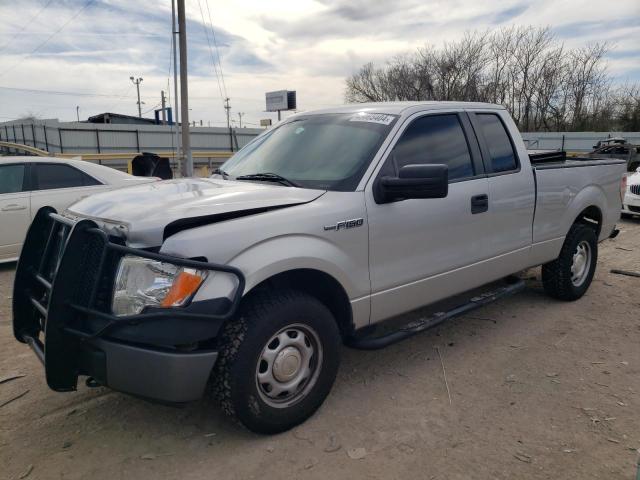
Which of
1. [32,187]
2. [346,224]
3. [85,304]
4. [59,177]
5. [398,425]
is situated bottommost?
[398,425]

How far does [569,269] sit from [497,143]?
172cm

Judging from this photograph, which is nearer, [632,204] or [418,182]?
[418,182]

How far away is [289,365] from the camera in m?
2.98

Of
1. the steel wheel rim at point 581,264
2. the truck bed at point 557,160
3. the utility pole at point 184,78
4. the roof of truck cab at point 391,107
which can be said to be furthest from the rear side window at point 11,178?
the utility pole at point 184,78

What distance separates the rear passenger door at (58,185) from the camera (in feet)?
23.4

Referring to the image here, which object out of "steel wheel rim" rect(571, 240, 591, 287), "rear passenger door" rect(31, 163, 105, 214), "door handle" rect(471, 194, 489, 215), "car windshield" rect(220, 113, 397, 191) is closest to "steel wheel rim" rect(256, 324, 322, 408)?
"car windshield" rect(220, 113, 397, 191)

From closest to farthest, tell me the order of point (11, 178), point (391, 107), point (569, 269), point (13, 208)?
point (391, 107)
point (569, 269)
point (13, 208)
point (11, 178)

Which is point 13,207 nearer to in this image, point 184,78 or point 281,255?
point 281,255

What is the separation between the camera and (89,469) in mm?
2740

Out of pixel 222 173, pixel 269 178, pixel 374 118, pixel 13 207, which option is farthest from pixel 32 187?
pixel 374 118

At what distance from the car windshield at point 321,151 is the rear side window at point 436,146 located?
7.4 inches

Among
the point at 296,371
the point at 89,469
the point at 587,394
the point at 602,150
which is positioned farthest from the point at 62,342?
the point at 602,150

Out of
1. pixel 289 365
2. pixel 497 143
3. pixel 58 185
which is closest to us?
pixel 289 365

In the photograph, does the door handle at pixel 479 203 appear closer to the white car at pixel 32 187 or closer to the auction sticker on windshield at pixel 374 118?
the auction sticker on windshield at pixel 374 118
